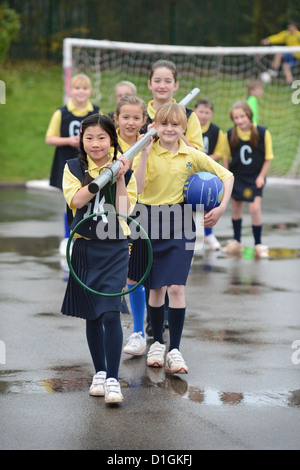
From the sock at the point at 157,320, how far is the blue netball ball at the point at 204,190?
2.49 feet

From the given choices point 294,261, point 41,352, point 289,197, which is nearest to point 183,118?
point 41,352

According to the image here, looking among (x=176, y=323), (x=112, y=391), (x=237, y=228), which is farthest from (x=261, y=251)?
(x=112, y=391)

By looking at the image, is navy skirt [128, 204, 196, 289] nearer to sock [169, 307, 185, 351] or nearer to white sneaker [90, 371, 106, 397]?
sock [169, 307, 185, 351]

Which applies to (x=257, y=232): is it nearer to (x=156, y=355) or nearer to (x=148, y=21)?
(x=156, y=355)

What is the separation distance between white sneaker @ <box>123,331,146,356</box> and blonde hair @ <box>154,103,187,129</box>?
1565mm

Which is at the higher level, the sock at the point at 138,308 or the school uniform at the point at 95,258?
the school uniform at the point at 95,258

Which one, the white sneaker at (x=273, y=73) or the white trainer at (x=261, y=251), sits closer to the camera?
the white trainer at (x=261, y=251)

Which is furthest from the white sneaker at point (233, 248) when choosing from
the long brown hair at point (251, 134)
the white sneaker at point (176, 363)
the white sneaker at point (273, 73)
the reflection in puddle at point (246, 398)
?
the white sneaker at point (273, 73)

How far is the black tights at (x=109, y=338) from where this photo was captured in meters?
5.07

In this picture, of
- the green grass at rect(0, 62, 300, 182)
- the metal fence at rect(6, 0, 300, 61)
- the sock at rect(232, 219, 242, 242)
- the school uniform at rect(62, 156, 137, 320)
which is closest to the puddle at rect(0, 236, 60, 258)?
the sock at rect(232, 219, 242, 242)

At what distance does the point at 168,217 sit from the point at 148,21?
2073cm

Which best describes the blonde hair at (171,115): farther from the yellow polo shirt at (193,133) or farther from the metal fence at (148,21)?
the metal fence at (148,21)
